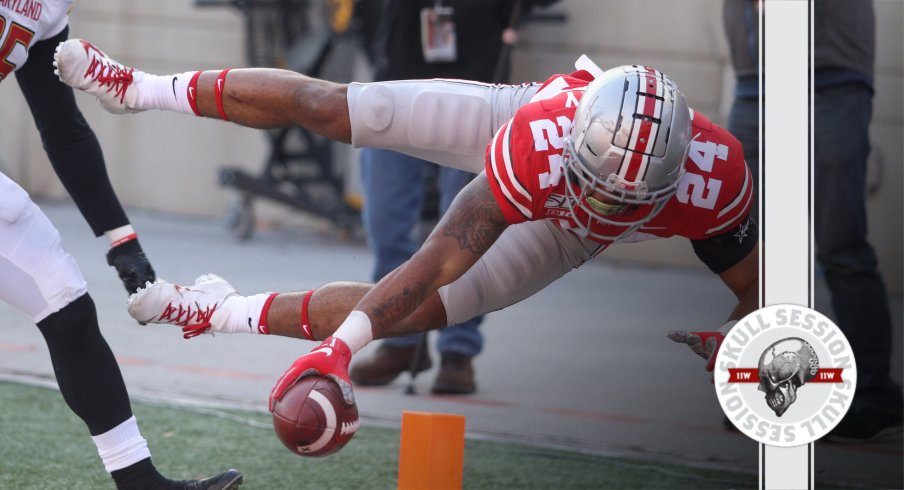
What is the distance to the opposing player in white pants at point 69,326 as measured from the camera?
2.57m

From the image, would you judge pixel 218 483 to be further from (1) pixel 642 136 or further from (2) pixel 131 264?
(1) pixel 642 136

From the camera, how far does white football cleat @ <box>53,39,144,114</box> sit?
2848mm

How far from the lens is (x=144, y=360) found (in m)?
4.58

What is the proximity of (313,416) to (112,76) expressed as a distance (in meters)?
1.11

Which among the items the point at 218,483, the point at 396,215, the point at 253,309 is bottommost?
the point at 218,483

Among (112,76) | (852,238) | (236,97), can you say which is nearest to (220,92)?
(236,97)

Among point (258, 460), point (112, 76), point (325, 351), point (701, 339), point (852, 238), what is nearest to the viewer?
point (325, 351)

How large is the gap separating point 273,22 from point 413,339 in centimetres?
372

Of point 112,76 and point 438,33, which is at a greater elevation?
point 438,33

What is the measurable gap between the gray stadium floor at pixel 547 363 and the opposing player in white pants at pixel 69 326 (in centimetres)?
126

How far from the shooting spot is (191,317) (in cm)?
291

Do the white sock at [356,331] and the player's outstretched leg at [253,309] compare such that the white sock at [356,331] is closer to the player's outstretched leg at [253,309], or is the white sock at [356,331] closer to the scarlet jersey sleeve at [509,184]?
the scarlet jersey sleeve at [509,184]

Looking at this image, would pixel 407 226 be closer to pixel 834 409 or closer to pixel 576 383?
pixel 576 383

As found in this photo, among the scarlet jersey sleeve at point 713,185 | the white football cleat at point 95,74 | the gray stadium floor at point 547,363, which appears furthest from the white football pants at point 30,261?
the gray stadium floor at point 547,363
